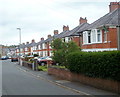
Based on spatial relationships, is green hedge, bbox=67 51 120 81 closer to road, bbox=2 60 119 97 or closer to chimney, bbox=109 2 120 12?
road, bbox=2 60 119 97

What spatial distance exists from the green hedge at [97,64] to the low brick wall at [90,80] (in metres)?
0.28

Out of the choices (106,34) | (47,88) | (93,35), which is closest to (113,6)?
(93,35)

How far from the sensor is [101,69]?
14734 mm

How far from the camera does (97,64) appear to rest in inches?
598

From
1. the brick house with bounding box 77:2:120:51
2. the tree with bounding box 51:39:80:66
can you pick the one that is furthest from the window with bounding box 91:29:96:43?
the tree with bounding box 51:39:80:66

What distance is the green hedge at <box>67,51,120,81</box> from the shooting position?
13188 mm

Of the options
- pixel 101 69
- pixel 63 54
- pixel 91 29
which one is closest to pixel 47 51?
pixel 91 29

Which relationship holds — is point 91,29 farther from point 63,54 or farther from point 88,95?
point 88,95

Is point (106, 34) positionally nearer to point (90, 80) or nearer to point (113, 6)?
point (113, 6)

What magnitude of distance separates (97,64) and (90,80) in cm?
192

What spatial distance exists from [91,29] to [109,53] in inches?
753

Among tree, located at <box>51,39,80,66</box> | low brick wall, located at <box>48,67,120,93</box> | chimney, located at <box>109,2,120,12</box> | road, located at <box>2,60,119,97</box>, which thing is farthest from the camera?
chimney, located at <box>109,2,120,12</box>

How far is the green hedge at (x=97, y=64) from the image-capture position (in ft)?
43.3

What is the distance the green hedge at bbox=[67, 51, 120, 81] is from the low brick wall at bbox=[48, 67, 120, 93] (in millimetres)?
280
